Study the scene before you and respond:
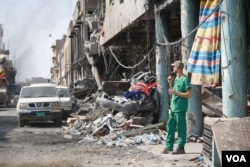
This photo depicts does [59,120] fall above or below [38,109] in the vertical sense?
below

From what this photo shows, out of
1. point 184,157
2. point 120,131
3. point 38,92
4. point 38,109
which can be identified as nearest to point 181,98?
point 184,157

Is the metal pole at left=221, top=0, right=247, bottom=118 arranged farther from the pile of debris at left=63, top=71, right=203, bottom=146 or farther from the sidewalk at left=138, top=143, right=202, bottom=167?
the pile of debris at left=63, top=71, right=203, bottom=146

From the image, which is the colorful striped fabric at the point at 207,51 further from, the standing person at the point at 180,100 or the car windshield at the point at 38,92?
the car windshield at the point at 38,92

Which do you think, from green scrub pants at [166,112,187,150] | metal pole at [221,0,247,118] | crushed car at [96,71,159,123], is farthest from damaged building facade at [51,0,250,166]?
green scrub pants at [166,112,187,150]

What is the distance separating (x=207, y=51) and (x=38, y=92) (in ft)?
43.0

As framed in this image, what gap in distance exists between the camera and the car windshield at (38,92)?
21.3m

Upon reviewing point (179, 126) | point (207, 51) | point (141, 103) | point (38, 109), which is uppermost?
point (207, 51)

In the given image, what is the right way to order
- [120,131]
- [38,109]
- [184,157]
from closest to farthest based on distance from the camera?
[184,157], [120,131], [38,109]

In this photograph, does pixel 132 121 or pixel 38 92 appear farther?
pixel 38 92

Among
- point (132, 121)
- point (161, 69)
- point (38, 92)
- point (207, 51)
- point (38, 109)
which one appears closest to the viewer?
point (207, 51)

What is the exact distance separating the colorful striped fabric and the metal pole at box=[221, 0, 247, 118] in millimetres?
727

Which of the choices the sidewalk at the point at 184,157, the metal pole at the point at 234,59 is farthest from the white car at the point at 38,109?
the metal pole at the point at 234,59

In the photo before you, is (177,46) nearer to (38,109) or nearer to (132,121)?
(132,121)

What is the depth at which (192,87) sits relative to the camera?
1222cm
